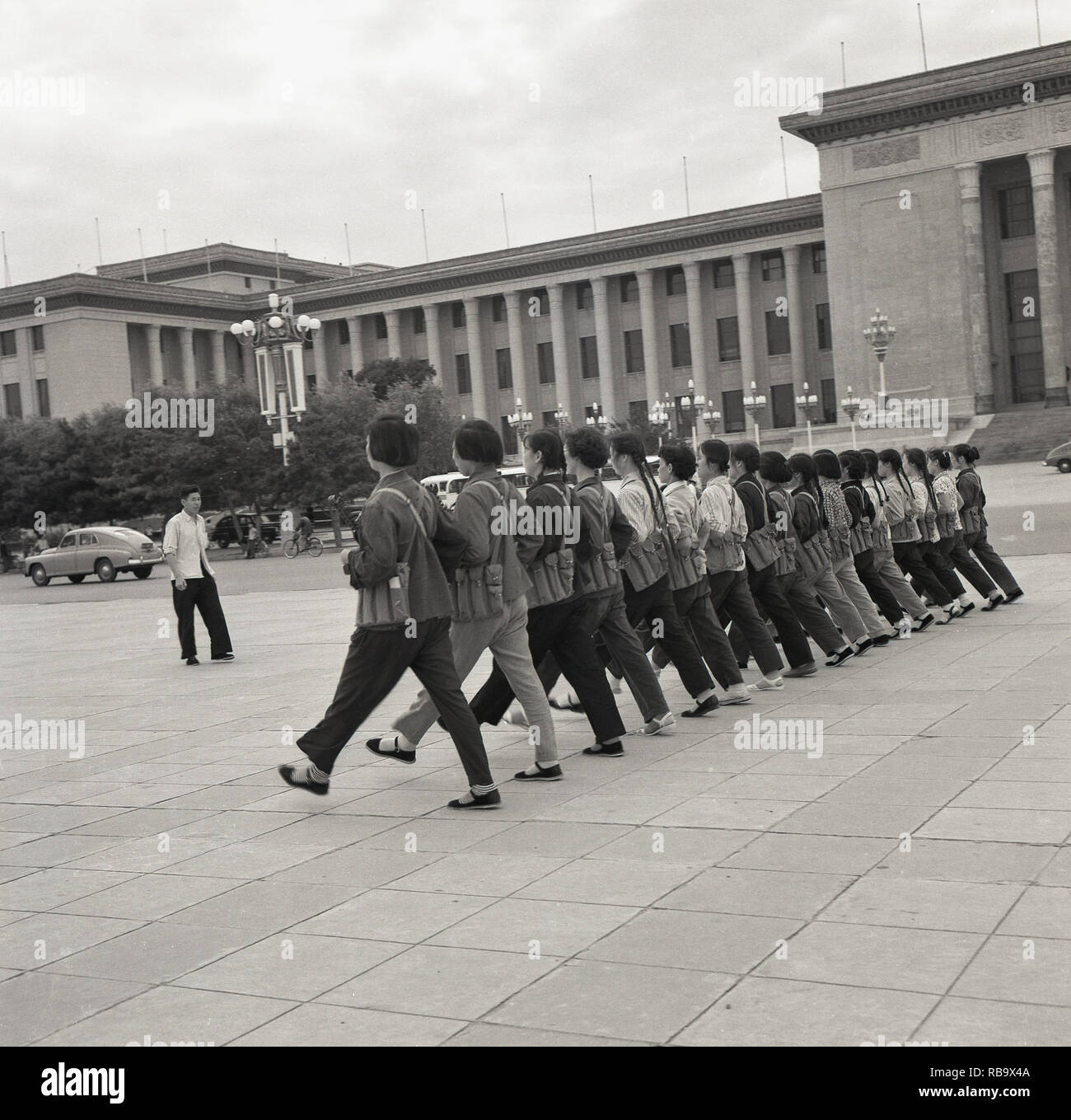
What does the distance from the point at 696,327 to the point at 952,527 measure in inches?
2391

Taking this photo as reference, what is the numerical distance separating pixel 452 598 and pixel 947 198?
54.8 m

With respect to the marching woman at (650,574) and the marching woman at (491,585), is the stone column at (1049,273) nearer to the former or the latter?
the marching woman at (650,574)

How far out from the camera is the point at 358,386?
5047cm

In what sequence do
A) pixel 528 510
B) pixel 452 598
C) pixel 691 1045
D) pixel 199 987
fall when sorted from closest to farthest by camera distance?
1. pixel 691 1045
2. pixel 199 987
3. pixel 452 598
4. pixel 528 510

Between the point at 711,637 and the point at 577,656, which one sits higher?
the point at 577,656

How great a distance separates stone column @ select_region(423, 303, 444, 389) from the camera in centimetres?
8038

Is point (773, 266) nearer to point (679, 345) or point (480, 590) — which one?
point (679, 345)

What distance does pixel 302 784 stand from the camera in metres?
6.88

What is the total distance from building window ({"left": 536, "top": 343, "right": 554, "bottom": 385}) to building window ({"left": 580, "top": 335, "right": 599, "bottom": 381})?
6.19 feet

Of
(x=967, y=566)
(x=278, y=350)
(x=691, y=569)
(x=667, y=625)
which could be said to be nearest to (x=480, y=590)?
(x=667, y=625)

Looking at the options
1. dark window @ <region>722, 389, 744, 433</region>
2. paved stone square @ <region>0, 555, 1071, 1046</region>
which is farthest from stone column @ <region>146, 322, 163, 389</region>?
paved stone square @ <region>0, 555, 1071, 1046</region>

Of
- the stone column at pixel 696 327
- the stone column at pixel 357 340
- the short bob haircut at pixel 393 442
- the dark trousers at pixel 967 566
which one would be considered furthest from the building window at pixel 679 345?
the short bob haircut at pixel 393 442

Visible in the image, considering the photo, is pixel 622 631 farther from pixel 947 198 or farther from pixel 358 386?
pixel 947 198

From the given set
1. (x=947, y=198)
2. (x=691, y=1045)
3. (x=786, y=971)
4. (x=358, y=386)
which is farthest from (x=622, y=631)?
(x=947, y=198)
